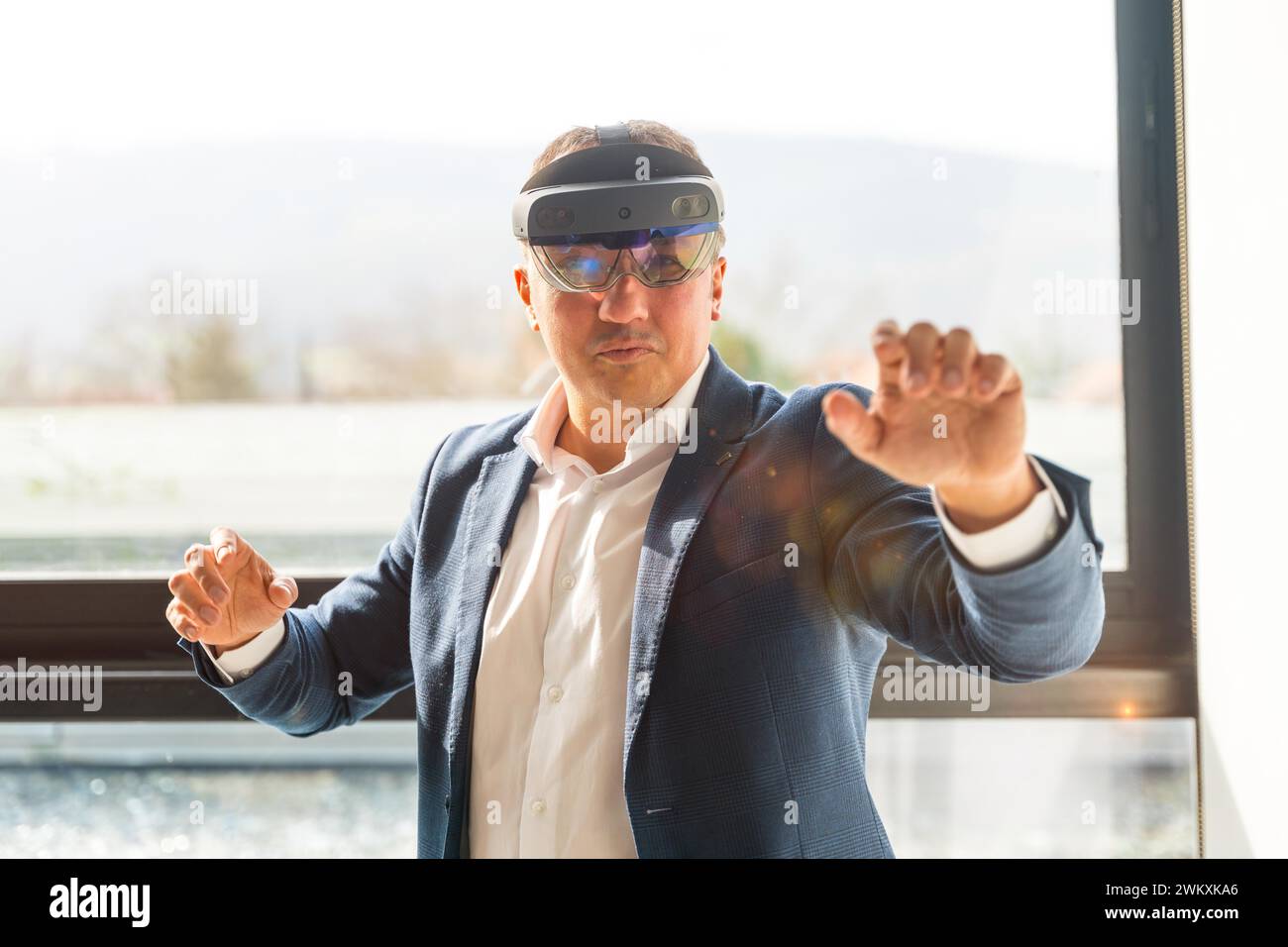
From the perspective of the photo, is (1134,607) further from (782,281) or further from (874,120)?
(874,120)

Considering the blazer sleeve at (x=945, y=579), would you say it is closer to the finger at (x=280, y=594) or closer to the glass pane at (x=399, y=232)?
the finger at (x=280, y=594)

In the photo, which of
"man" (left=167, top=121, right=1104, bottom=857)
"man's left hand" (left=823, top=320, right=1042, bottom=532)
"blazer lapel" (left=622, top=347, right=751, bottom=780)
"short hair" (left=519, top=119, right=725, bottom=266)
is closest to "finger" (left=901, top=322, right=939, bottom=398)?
"man's left hand" (left=823, top=320, right=1042, bottom=532)

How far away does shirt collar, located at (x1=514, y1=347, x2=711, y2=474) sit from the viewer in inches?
48.4

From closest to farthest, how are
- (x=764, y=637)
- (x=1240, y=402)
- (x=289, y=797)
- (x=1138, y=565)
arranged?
(x=764, y=637), (x=1240, y=402), (x=1138, y=565), (x=289, y=797)

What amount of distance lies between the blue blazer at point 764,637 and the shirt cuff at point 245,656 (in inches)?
8.6

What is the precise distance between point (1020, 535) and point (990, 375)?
16cm

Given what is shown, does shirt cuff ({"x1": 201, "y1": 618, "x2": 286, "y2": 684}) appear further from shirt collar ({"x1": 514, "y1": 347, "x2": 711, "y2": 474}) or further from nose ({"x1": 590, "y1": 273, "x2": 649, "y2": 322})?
nose ({"x1": 590, "y1": 273, "x2": 649, "y2": 322})

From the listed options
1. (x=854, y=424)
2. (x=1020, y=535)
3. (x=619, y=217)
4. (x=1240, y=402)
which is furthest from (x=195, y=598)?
(x=1240, y=402)

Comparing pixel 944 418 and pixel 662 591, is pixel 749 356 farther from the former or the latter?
pixel 944 418

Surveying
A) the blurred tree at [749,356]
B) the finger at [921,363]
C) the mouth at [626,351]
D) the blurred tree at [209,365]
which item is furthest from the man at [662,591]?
the blurred tree at [209,365]

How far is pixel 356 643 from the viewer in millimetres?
1412

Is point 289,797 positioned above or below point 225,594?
below

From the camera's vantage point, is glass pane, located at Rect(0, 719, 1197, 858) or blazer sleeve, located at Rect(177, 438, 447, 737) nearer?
blazer sleeve, located at Rect(177, 438, 447, 737)

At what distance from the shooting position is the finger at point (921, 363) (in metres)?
0.84
